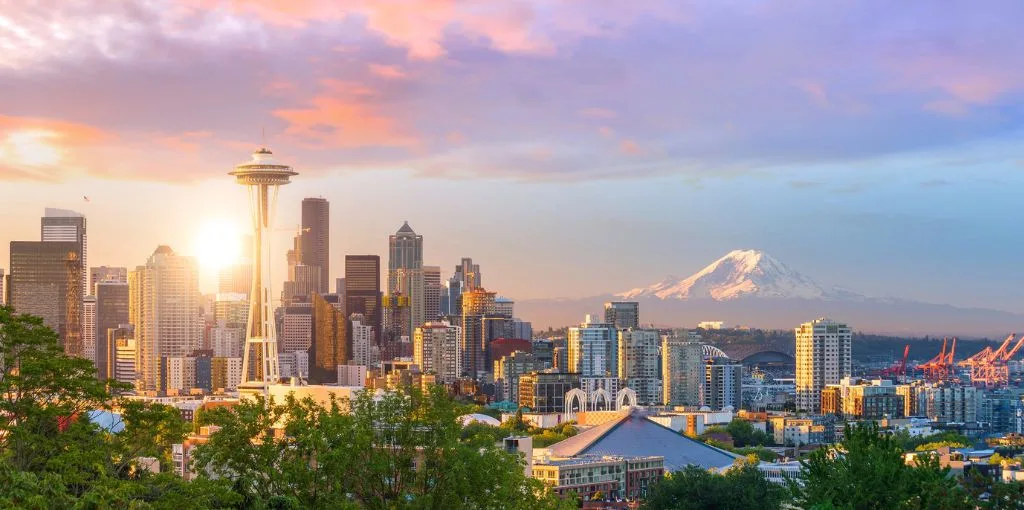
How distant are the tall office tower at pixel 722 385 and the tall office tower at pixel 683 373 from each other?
822 millimetres

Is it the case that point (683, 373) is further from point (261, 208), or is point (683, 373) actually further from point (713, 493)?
point (713, 493)

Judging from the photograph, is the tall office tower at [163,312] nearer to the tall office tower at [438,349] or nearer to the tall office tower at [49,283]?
the tall office tower at [49,283]

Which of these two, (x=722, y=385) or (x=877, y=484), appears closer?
(x=877, y=484)

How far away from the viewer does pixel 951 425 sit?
127125 millimetres

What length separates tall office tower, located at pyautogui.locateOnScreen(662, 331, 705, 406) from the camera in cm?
15988

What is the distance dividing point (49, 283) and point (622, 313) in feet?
225

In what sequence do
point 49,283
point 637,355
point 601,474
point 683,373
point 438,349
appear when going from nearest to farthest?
point 601,474, point 683,373, point 637,355, point 49,283, point 438,349

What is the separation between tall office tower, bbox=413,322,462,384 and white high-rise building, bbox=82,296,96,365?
39.1 meters

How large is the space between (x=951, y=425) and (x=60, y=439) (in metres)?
112

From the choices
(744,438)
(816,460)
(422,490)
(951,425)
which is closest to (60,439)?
(422,490)

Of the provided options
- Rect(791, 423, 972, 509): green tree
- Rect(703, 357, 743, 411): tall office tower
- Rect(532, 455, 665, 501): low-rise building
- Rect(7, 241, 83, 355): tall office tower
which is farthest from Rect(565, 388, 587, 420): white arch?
Rect(791, 423, 972, 509): green tree

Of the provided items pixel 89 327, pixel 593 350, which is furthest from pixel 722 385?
pixel 89 327

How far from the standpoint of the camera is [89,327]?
194 m

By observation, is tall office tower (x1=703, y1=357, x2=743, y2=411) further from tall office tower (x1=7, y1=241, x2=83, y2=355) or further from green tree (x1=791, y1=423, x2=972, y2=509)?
green tree (x1=791, y1=423, x2=972, y2=509)
